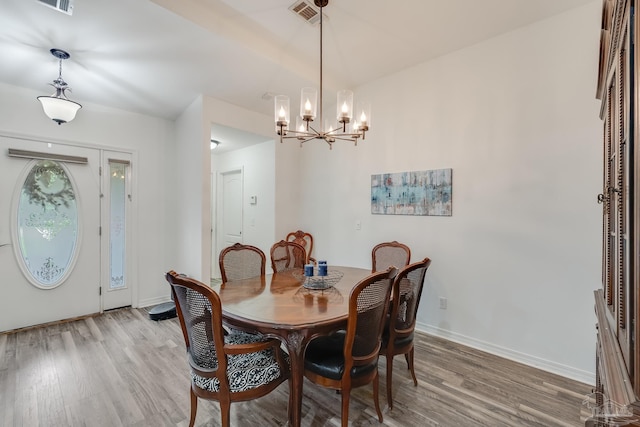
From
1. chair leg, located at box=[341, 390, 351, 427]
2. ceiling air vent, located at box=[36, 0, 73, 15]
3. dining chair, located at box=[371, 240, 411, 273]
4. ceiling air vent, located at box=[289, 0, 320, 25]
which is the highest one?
ceiling air vent, located at box=[289, 0, 320, 25]

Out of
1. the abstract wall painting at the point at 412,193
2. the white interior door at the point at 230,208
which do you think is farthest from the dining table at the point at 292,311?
the white interior door at the point at 230,208

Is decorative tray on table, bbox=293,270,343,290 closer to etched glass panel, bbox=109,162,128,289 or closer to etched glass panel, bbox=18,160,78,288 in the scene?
etched glass panel, bbox=109,162,128,289

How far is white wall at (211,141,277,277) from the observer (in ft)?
14.5

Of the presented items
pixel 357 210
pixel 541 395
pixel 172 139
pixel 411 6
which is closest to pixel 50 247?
pixel 172 139

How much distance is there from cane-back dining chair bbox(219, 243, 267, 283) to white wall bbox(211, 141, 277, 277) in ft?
5.17

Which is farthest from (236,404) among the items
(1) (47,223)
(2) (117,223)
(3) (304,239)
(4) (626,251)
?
(1) (47,223)

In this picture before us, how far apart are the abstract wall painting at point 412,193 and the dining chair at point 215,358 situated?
2286 millimetres

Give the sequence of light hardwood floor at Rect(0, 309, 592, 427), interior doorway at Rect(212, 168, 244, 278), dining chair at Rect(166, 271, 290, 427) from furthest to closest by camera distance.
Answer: interior doorway at Rect(212, 168, 244, 278), light hardwood floor at Rect(0, 309, 592, 427), dining chair at Rect(166, 271, 290, 427)

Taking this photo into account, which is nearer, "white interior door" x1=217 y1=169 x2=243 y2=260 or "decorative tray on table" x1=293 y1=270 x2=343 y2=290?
"decorative tray on table" x1=293 y1=270 x2=343 y2=290

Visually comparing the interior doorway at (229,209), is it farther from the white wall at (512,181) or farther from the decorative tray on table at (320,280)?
the decorative tray on table at (320,280)

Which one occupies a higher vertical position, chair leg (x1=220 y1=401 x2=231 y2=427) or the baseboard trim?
chair leg (x1=220 y1=401 x2=231 y2=427)

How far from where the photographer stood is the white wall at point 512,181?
7.69 ft

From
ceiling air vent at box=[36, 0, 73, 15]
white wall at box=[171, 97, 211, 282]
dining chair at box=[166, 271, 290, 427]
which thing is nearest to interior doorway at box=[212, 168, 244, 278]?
white wall at box=[171, 97, 211, 282]

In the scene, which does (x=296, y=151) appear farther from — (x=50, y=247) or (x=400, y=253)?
(x=50, y=247)
